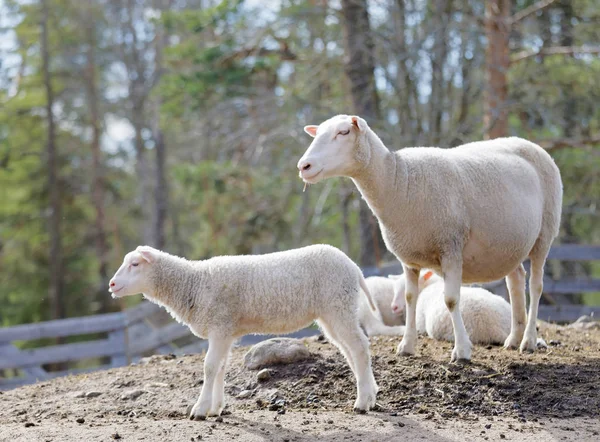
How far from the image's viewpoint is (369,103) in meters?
14.5

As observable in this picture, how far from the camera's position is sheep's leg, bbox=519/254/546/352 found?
22.9ft

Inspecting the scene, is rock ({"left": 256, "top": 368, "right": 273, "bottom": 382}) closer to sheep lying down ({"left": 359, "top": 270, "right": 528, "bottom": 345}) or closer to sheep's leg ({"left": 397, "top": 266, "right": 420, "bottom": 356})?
sheep's leg ({"left": 397, "top": 266, "right": 420, "bottom": 356})

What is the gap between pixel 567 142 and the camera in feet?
41.6

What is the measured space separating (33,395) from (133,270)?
7.22ft

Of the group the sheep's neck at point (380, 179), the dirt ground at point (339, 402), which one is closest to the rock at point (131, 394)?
the dirt ground at point (339, 402)

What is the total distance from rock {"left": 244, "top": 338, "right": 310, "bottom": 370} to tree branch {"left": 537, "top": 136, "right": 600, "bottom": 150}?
24.8 feet

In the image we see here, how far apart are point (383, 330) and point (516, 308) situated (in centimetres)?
161

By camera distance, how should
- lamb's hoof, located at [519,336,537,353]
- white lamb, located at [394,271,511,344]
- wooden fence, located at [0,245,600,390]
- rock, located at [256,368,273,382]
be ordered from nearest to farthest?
rock, located at [256,368,273,382] → lamb's hoof, located at [519,336,537,353] → white lamb, located at [394,271,511,344] → wooden fence, located at [0,245,600,390]

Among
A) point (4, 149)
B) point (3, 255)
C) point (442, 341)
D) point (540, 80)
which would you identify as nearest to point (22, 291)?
point (3, 255)

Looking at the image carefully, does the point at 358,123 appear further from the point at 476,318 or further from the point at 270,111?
the point at 270,111

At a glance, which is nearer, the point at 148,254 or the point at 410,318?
the point at 148,254

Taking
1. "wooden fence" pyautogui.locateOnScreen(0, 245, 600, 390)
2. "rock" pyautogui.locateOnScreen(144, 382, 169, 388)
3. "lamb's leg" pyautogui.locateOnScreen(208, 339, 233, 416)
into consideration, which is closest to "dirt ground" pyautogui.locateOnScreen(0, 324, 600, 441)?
"rock" pyautogui.locateOnScreen(144, 382, 169, 388)

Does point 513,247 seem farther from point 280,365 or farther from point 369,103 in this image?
point 369,103

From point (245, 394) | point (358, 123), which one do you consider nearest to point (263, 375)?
point (245, 394)
